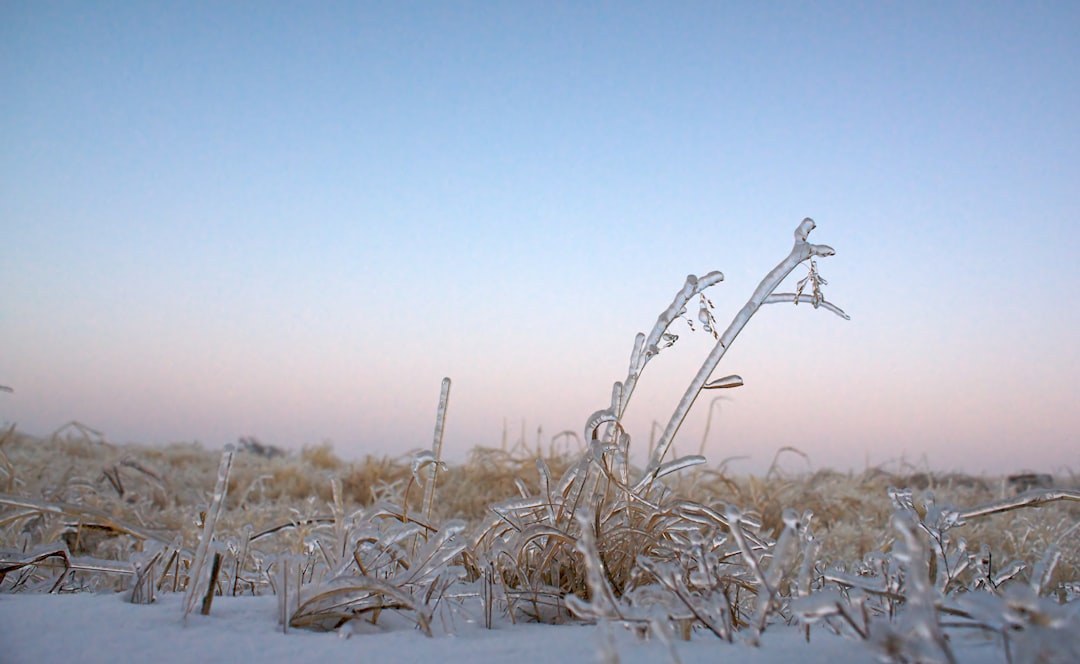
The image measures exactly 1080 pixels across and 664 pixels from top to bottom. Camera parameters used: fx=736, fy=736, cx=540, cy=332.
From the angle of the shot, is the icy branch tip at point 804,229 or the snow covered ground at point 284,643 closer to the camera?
the snow covered ground at point 284,643

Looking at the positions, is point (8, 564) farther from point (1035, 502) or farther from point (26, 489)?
point (26, 489)

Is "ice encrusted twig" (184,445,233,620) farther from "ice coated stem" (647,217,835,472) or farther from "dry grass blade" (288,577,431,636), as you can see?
"ice coated stem" (647,217,835,472)

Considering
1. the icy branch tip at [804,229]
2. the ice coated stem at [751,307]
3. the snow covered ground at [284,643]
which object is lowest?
the snow covered ground at [284,643]

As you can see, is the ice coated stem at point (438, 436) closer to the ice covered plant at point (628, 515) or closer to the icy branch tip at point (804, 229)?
the ice covered plant at point (628, 515)

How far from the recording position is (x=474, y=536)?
1.33 metres

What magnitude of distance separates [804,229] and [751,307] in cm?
17

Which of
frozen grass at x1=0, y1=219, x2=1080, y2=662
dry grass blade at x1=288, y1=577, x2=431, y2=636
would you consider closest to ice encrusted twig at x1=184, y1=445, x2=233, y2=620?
frozen grass at x1=0, y1=219, x2=1080, y2=662

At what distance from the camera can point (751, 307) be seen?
1370mm

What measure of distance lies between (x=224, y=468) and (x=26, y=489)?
3227mm

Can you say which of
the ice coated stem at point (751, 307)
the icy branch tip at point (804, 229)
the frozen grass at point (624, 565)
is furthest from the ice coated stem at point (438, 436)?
the icy branch tip at point (804, 229)

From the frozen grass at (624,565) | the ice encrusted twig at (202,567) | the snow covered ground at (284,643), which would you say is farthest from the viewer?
the ice encrusted twig at (202,567)

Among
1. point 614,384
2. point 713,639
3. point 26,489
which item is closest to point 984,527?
point 614,384

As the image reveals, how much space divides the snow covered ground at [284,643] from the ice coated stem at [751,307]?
46cm

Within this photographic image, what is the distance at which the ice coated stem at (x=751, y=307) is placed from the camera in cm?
133
